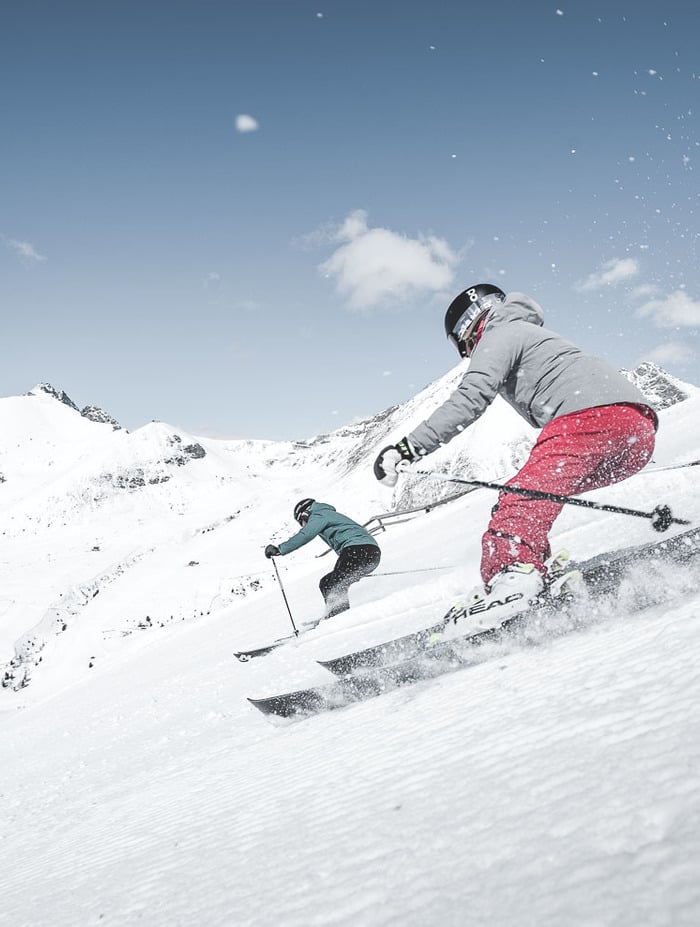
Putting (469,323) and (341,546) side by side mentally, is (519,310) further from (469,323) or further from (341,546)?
(341,546)

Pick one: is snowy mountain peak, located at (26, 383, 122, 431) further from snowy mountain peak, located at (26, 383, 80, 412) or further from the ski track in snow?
the ski track in snow

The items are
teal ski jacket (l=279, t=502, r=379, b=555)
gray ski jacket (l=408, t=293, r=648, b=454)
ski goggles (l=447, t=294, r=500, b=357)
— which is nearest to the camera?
gray ski jacket (l=408, t=293, r=648, b=454)

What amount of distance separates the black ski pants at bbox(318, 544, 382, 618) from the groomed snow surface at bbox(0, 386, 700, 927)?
2.49 meters

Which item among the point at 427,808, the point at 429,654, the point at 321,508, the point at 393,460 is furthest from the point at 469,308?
the point at 321,508

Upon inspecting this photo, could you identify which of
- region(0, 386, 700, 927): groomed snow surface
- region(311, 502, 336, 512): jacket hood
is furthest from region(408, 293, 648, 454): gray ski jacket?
region(311, 502, 336, 512): jacket hood

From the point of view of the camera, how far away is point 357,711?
2.50 metres

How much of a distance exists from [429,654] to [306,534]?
351cm

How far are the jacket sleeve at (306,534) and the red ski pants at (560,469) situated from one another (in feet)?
10.4

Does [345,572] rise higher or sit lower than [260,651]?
higher

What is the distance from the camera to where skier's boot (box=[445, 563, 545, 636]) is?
8.13 ft

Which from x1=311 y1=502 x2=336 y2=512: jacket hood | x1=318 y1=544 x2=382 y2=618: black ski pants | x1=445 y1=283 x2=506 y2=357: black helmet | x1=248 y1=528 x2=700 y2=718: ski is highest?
x1=445 y1=283 x2=506 y2=357: black helmet

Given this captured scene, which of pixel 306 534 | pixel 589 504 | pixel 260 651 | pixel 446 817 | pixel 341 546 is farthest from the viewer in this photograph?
pixel 341 546

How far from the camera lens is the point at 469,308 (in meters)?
3.31

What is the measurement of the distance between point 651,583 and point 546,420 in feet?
3.47
